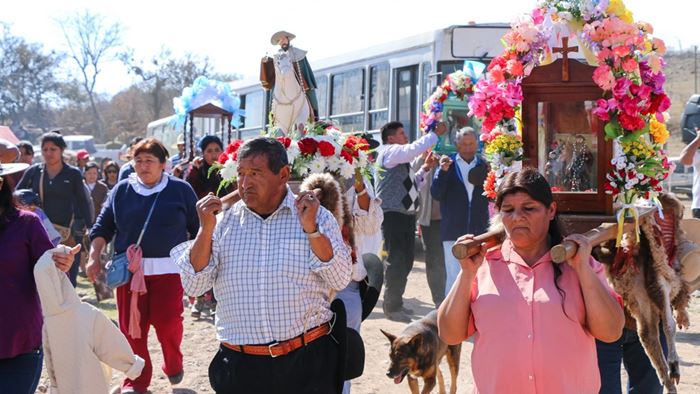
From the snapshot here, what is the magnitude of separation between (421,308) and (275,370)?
8.08 meters

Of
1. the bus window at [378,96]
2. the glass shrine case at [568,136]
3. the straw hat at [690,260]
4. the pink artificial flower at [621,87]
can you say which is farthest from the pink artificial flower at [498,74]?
the bus window at [378,96]

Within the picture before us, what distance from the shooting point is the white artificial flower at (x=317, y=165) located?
6.74m

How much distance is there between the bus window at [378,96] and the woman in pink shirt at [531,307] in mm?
12591

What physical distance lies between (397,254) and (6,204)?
22.3 ft

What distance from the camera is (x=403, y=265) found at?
11.6 metres

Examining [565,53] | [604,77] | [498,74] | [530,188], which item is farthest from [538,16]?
[530,188]

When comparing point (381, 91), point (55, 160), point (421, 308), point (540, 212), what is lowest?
point (421, 308)

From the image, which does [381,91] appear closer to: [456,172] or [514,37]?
[456,172]

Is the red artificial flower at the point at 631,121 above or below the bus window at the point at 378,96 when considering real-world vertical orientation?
below

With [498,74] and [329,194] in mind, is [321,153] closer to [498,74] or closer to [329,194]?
[329,194]

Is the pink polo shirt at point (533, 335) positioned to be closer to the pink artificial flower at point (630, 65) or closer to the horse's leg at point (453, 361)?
the pink artificial flower at point (630, 65)

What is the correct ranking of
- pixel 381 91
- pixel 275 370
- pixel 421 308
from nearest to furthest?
pixel 275 370 → pixel 421 308 → pixel 381 91

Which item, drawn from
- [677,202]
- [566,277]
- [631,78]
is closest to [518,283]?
[566,277]

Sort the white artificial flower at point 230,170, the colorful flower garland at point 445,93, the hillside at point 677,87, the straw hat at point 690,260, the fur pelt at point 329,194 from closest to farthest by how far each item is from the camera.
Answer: the straw hat at point 690,260 → the fur pelt at point 329,194 → the white artificial flower at point 230,170 → the colorful flower garland at point 445,93 → the hillside at point 677,87
